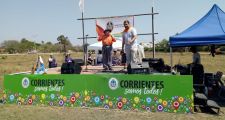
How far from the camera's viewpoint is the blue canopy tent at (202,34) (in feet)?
34.6

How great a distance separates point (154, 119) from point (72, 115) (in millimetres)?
2138

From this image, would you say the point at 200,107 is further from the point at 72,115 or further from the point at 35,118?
the point at 35,118

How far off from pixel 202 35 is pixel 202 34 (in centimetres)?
9

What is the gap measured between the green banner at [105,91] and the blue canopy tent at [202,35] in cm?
241

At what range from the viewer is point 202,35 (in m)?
10.8

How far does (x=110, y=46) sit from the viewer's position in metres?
13.0

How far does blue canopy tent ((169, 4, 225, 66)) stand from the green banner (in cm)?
241

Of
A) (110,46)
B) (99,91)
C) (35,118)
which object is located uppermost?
(110,46)

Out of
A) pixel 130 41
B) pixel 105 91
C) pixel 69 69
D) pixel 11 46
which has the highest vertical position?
pixel 11 46

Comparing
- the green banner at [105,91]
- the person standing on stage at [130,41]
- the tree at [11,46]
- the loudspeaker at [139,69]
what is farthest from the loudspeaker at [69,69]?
the tree at [11,46]

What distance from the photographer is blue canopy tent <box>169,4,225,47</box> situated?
10.5m

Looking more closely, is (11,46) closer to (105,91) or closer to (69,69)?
(69,69)

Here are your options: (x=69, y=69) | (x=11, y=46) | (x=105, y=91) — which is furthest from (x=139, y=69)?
(x=11, y=46)

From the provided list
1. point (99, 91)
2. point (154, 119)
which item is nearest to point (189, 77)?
point (154, 119)
